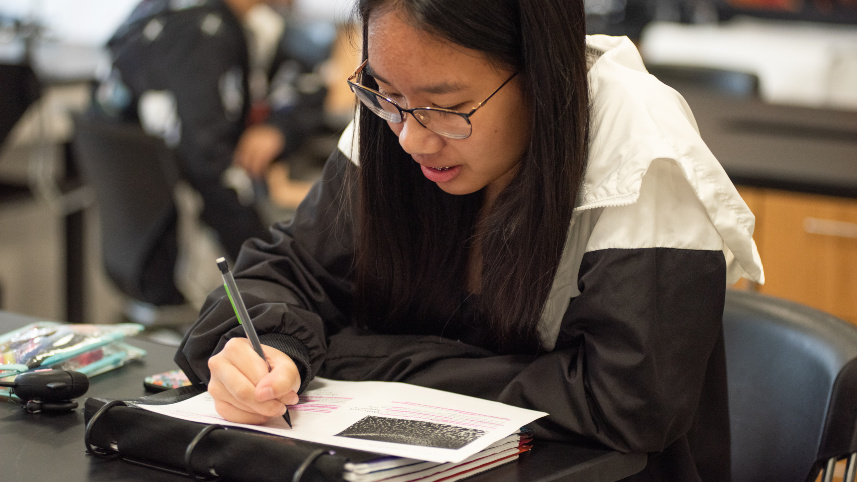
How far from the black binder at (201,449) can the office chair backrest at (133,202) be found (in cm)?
153

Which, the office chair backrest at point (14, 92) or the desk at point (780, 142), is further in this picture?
the office chair backrest at point (14, 92)

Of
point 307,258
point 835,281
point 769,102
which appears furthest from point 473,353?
point 769,102

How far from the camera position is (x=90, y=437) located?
822 millimetres

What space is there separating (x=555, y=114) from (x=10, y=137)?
8.68 ft

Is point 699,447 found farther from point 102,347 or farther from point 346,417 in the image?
point 102,347

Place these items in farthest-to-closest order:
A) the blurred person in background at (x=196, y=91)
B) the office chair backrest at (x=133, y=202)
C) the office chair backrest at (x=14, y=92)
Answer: the office chair backrest at (x=14, y=92)
the blurred person in background at (x=196, y=91)
the office chair backrest at (x=133, y=202)

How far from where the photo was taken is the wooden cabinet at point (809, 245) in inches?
84.4

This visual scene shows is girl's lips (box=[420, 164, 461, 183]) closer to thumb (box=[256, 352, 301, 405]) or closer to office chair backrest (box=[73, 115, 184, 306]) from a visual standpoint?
thumb (box=[256, 352, 301, 405])

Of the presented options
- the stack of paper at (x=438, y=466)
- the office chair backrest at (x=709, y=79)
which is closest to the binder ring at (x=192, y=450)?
the stack of paper at (x=438, y=466)

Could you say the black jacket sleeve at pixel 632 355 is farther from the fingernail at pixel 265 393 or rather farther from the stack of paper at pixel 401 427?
the fingernail at pixel 265 393

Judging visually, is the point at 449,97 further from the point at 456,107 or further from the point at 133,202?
the point at 133,202

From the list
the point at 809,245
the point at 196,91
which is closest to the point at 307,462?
the point at 809,245

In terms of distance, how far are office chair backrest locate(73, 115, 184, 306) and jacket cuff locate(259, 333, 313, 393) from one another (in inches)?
55.9

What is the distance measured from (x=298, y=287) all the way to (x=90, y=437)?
338 mm
